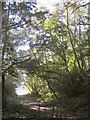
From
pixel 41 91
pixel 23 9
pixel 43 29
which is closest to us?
pixel 23 9

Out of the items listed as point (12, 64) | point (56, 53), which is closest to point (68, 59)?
point (56, 53)

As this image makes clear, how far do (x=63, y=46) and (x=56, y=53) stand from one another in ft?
0.64

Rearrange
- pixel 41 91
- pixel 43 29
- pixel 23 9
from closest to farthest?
pixel 23 9 < pixel 43 29 < pixel 41 91

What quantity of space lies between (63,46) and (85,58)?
0.49 m

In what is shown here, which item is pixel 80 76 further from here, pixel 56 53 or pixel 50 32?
pixel 50 32

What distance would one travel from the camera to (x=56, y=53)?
15.3 ft

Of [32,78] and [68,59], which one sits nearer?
[32,78]

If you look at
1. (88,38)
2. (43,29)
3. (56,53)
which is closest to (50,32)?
(43,29)

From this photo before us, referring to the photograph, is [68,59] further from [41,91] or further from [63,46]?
[41,91]

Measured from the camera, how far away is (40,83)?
185 inches

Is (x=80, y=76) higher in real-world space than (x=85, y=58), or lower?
lower

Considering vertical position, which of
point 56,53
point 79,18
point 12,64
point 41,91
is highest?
point 79,18

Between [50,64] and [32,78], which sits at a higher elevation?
[50,64]

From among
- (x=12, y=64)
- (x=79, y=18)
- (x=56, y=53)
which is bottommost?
(x=12, y=64)
